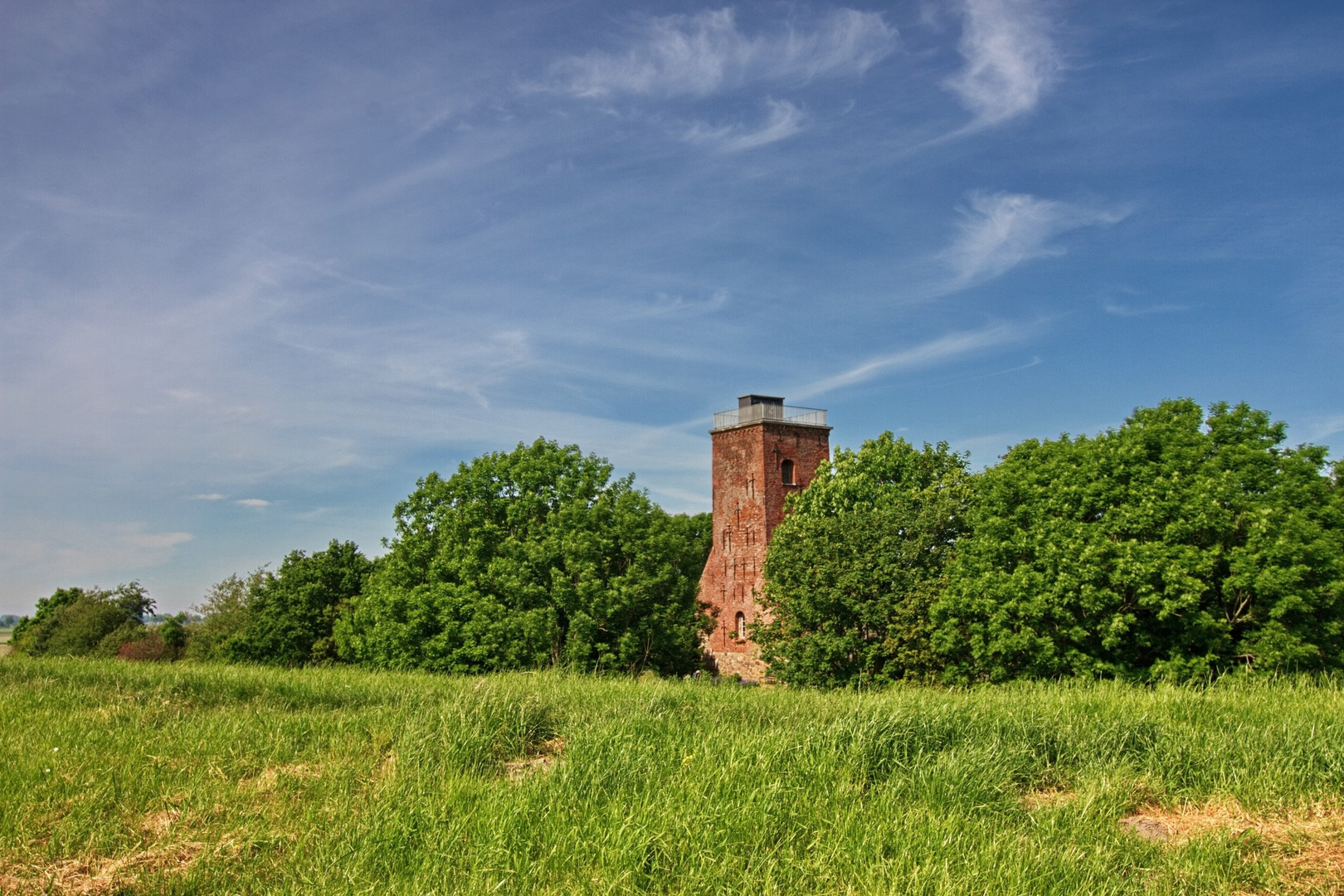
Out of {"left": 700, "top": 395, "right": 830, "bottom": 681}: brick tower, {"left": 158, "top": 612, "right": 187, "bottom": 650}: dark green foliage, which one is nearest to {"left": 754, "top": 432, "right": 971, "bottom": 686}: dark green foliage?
{"left": 700, "top": 395, "right": 830, "bottom": 681}: brick tower

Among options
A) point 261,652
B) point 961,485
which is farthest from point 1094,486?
point 261,652

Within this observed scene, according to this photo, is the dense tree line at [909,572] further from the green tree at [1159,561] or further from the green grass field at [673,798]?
the green grass field at [673,798]

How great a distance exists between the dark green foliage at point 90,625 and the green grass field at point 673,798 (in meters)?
49.5

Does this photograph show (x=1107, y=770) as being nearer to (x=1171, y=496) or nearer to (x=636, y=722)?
(x=636, y=722)

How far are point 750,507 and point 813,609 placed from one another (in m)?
14.9

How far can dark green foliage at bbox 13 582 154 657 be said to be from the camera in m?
53.5

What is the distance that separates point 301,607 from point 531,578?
601 inches

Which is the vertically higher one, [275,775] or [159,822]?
[275,775]

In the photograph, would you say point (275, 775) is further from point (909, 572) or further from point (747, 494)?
point (747, 494)

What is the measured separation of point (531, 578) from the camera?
1307 inches

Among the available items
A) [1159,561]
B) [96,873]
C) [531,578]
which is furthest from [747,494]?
[96,873]

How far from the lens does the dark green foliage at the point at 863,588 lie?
29188 mm

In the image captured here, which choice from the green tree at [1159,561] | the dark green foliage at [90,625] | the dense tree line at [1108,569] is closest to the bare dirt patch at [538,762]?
the dense tree line at [1108,569]

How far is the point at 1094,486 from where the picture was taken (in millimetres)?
25641
